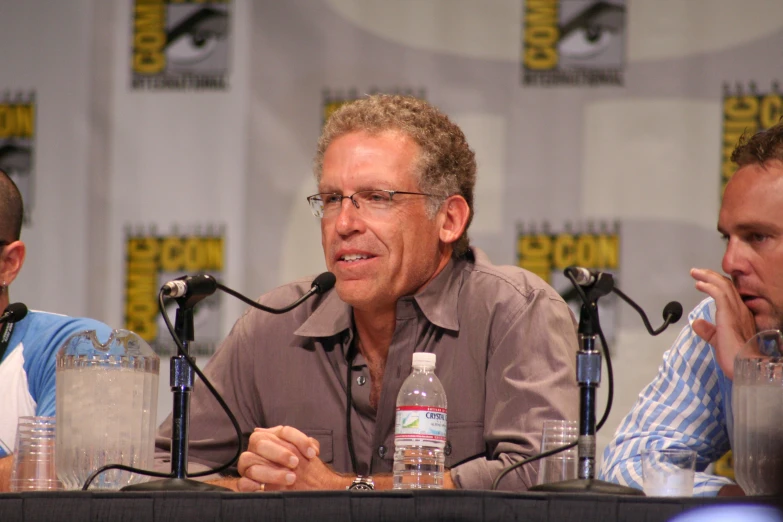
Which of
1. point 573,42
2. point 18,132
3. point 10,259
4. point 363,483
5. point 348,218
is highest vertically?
point 573,42

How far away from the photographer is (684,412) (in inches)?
92.9

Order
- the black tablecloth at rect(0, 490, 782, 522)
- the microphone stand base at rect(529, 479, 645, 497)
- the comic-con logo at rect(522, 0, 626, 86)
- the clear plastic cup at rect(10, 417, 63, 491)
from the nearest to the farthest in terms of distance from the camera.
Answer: the black tablecloth at rect(0, 490, 782, 522), the microphone stand base at rect(529, 479, 645, 497), the clear plastic cup at rect(10, 417, 63, 491), the comic-con logo at rect(522, 0, 626, 86)

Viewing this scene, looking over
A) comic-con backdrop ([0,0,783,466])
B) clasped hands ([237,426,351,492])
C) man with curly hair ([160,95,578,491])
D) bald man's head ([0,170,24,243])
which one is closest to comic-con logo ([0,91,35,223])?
comic-con backdrop ([0,0,783,466])

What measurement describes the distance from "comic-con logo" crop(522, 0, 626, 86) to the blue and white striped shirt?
4.67 ft

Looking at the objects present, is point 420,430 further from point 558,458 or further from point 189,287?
point 189,287

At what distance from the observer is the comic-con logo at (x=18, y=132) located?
12.8ft

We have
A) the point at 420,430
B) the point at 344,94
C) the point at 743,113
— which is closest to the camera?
the point at 420,430

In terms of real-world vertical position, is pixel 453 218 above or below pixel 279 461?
above

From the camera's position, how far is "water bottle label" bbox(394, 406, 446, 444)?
75.1 inches

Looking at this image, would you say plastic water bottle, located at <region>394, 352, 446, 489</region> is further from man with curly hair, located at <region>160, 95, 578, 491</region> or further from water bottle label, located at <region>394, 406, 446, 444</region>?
man with curly hair, located at <region>160, 95, 578, 491</region>

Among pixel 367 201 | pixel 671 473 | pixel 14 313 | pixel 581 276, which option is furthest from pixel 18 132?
pixel 671 473

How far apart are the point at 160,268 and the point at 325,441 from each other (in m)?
1.58

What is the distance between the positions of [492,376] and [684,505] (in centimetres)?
102

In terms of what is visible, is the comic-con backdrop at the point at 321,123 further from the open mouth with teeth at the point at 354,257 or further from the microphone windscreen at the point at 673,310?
the microphone windscreen at the point at 673,310
